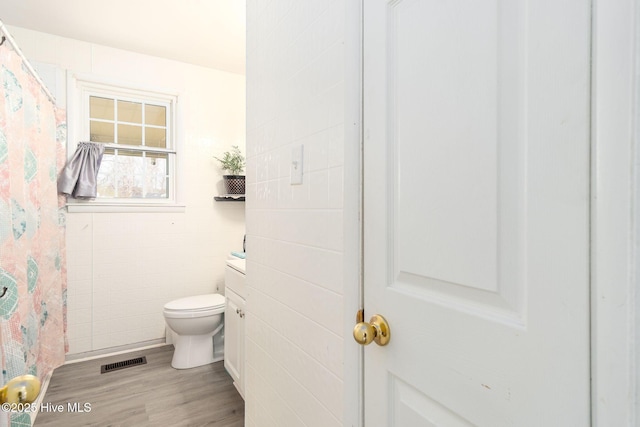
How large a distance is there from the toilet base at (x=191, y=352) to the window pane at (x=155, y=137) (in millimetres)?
1605

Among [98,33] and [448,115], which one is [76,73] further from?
[448,115]

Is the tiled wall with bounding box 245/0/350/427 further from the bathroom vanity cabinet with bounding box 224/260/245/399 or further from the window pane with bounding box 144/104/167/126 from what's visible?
the window pane with bounding box 144/104/167/126

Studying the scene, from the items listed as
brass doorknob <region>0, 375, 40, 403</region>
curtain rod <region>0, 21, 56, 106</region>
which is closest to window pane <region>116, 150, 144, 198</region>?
curtain rod <region>0, 21, 56, 106</region>

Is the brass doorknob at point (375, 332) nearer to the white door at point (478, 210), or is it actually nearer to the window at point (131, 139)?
the white door at point (478, 210)

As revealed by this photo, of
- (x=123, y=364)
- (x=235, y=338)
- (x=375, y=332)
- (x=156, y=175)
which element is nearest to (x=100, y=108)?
(x=156, y=175)

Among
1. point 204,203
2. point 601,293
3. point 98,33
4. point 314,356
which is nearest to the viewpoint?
point 601,293

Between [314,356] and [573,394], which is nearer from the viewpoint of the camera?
[573,394]

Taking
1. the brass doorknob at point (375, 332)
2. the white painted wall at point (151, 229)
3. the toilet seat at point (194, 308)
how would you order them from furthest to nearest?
the white painted wall at point (151, 229) < the toilet seat at point (194, 308) < the brass doorknob at point (375, 332)

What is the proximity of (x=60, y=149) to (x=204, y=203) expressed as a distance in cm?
109

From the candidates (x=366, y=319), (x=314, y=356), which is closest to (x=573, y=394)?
(x=366, y=319)

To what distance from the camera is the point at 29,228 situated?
5.61ft

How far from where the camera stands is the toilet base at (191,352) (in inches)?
94.8

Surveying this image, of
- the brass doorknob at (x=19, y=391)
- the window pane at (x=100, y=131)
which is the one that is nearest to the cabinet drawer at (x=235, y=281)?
the brass doorknob at (x=19, y=391)

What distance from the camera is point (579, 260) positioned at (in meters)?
0.44
